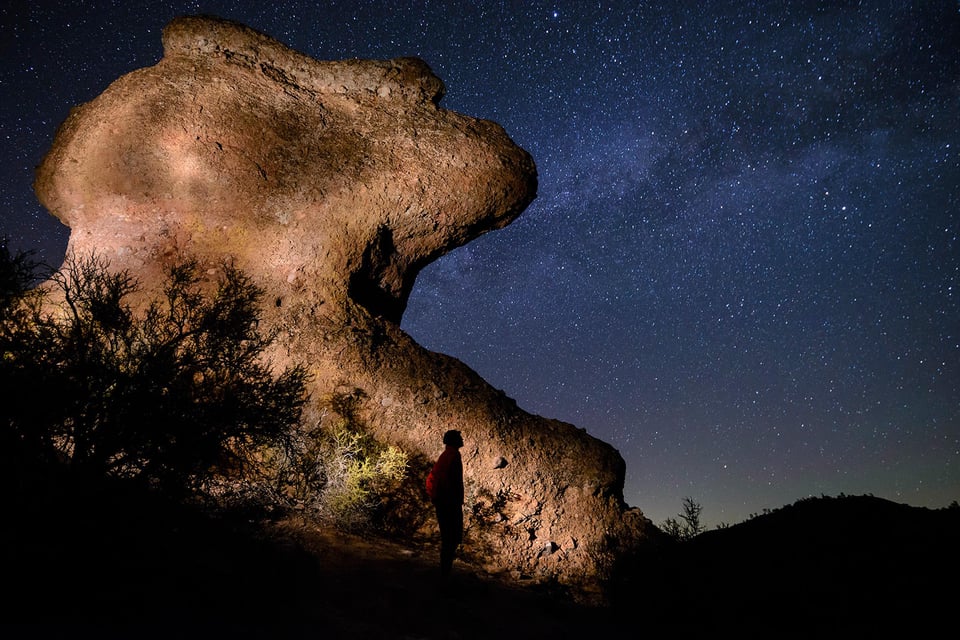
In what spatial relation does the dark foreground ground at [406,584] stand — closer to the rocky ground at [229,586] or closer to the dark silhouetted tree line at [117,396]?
the rocky ground at [229,586]

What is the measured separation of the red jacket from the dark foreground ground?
2.94 ft

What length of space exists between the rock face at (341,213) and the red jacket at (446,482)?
2.53 m

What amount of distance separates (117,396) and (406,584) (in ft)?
10.8

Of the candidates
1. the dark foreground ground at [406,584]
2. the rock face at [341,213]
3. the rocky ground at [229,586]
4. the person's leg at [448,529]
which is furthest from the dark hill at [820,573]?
the person's leg at [448,529]

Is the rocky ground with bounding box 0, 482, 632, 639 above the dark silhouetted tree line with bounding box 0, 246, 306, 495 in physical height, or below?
below

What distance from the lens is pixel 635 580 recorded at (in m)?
6.19

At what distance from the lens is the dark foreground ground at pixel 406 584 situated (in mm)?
2967

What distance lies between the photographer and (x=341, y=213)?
8633 millimetres

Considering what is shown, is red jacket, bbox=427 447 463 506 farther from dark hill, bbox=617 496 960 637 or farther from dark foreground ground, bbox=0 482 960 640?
dark hill, bbox=617 496 960 637

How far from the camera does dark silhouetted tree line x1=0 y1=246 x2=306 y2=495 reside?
3.76m

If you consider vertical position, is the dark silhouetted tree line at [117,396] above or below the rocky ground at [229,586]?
above

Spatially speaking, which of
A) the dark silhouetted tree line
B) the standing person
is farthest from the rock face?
the standing person

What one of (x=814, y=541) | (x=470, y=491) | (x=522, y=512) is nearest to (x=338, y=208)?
(x=470, y=491)

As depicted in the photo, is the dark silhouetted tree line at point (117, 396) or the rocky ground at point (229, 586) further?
the dark silhouetted tree line at point (117, 396)
